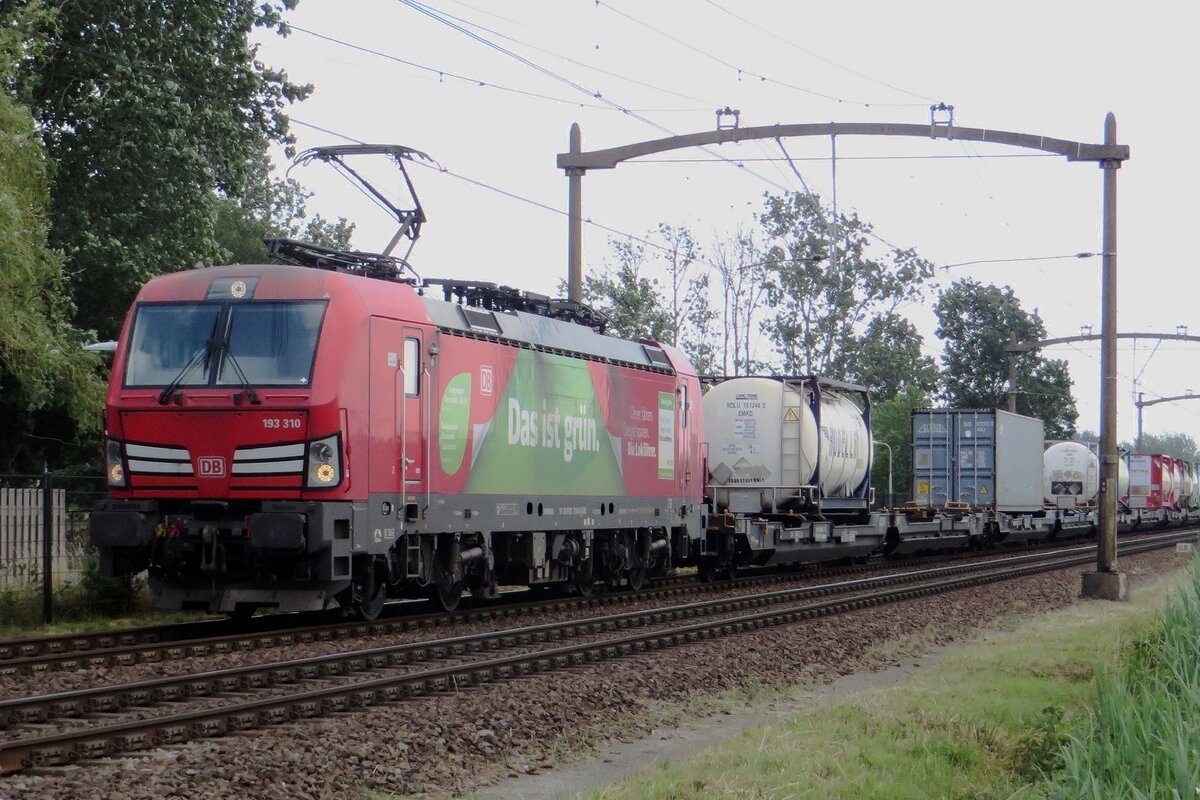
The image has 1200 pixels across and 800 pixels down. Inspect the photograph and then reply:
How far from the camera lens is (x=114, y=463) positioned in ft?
47.9

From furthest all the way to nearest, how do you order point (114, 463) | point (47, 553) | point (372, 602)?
1. point (47, 553)
2. point (372, 602)
3. point (114, 463)

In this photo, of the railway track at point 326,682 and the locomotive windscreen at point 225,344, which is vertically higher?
the locomotive windscreen at point 225,344

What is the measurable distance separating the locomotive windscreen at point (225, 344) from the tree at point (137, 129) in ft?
36.1

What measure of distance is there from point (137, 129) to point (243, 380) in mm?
12346

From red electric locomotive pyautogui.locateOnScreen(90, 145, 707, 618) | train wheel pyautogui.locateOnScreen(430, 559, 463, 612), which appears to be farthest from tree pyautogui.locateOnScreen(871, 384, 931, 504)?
red electric locomotive pyautogui.locateOnScreen(90, 145, 707, 618)

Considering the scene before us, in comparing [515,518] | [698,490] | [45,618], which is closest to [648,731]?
[515,518]

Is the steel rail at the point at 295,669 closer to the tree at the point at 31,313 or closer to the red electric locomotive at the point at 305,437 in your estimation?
the red electric locomotive at the point at 305,437

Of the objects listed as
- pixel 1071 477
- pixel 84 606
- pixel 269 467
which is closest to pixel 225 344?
pixel 269 467

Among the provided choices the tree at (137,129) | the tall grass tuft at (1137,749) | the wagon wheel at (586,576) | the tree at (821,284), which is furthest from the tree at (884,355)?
the tall grass tuft at (1137,749)

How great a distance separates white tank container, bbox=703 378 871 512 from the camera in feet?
85.5

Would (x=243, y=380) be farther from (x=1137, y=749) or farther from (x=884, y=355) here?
(x=884, y=355)

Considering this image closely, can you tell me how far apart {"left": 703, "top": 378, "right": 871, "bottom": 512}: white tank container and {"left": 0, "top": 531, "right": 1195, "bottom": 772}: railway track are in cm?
683

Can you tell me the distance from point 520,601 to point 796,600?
4.18 metres

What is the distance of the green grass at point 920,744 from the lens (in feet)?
26.3
